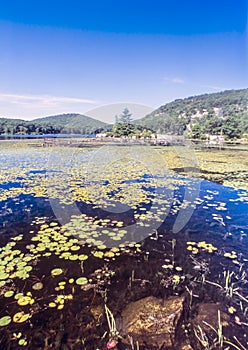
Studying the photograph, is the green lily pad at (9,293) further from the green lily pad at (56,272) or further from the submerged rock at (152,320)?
the submerged rock at (152,320)

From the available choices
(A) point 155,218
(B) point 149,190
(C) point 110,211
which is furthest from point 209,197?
(C) point 110,211

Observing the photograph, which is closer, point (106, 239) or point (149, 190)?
point (106, 239)

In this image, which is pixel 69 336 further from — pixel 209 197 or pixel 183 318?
pixel 209 197

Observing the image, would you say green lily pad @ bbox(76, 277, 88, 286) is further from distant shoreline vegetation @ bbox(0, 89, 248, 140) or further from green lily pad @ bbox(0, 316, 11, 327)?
distant shoreline vegetation @ bbox(0, 89, 248, 140)

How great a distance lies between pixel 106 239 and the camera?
335 cm

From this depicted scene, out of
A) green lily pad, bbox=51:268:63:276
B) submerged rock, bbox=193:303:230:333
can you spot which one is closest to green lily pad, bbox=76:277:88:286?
green lily pad, bbox=51:268:63:276

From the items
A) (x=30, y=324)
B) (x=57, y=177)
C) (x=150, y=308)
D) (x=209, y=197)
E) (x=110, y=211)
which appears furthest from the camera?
(x=57, y=177)

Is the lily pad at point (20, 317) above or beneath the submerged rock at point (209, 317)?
above

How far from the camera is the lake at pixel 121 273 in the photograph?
1.82 meters

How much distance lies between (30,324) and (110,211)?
2772 mm

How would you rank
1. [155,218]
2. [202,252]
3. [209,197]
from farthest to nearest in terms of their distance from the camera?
[209,197], [155,218], [202,252]

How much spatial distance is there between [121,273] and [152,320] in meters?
0.73

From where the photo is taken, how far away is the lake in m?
1.82


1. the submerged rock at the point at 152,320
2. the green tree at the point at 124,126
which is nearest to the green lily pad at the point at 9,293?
the submerged rock at the point at 152,320
